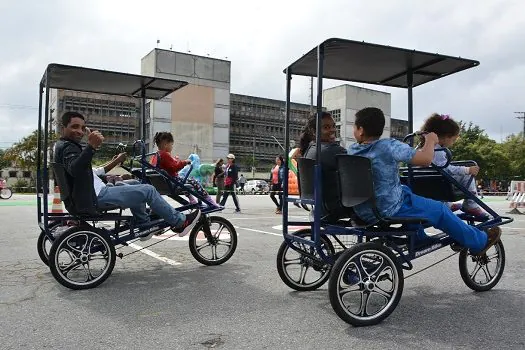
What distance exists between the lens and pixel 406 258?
4.27m

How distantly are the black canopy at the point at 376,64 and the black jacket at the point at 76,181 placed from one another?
90.1 inches

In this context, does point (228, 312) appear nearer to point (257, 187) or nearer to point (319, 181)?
point (319, 181)

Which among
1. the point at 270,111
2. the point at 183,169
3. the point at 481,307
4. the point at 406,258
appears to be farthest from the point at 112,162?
the point at 270,111

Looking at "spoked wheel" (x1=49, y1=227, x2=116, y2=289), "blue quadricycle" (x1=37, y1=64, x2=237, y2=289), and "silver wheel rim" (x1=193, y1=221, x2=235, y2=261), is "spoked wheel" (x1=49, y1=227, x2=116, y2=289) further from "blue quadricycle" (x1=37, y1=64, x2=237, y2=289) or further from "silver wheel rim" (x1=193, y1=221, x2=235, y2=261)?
"silver wheel rim" (x1=193, y1=221, x2=235, y2=261)

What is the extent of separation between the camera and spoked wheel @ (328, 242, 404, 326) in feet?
12.3

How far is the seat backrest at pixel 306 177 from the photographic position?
14.5ft

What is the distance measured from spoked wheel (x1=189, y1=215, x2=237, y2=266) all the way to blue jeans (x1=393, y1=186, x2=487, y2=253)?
272 centimetres

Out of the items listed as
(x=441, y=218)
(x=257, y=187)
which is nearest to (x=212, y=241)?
(x=441, y=218)

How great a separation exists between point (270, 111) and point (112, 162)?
9473 cm

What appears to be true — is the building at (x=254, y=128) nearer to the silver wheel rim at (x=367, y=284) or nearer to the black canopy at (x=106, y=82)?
the black canopy at (x=106, y=82)

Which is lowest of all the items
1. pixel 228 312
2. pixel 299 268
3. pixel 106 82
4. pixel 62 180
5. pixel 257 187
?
pixel 257 187

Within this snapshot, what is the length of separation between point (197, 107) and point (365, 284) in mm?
72877

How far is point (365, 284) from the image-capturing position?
12.7ft

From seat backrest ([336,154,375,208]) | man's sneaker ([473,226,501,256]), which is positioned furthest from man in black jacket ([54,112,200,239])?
man's sneaker ([473,226,501,256])
